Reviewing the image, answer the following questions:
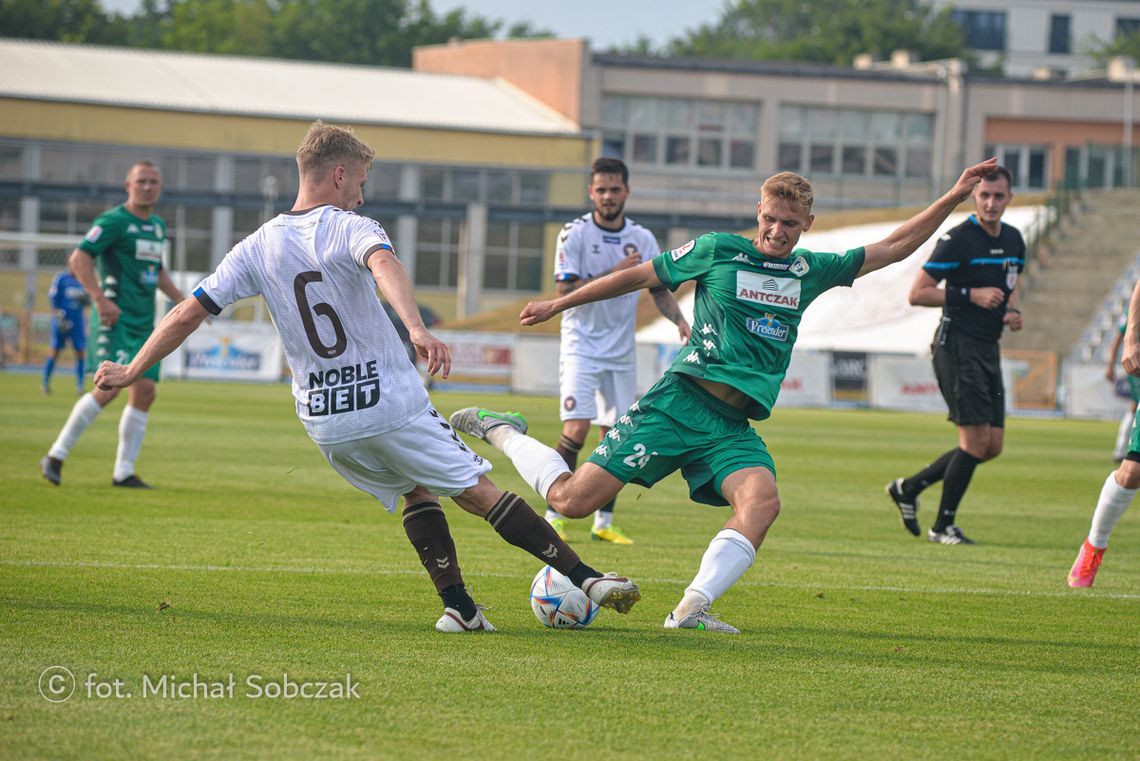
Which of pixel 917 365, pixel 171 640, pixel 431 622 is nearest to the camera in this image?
pixel 171 640

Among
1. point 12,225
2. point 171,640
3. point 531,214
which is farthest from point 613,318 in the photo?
point 12,225

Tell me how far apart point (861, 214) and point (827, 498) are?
38.6 m

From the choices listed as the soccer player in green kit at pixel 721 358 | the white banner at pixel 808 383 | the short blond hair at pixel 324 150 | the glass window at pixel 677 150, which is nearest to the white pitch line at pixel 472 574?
the soccer player in green kit at pixel 721 358

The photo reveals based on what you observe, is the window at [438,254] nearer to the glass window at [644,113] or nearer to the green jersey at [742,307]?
the glass window at [644,113]

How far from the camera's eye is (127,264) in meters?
11.6

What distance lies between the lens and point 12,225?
164ft

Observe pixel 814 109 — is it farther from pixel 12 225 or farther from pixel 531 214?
pixel 12 225

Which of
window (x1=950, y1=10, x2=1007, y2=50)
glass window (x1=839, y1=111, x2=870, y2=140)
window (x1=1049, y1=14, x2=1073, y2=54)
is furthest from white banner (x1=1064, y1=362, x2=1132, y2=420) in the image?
window (x1=1049, y1=14, x2=1073, y2=54)

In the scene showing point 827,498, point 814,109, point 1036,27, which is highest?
point 1036,27

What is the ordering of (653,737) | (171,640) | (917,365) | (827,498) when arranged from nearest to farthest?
(653,737) < (171,640) < (827,498) < (917,365)

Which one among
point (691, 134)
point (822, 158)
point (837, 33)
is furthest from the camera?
point (837, 33)

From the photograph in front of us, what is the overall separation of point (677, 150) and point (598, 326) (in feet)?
182

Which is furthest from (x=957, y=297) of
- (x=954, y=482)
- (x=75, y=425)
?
(x=75, y=425)

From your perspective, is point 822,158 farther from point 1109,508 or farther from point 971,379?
point 1109,508
